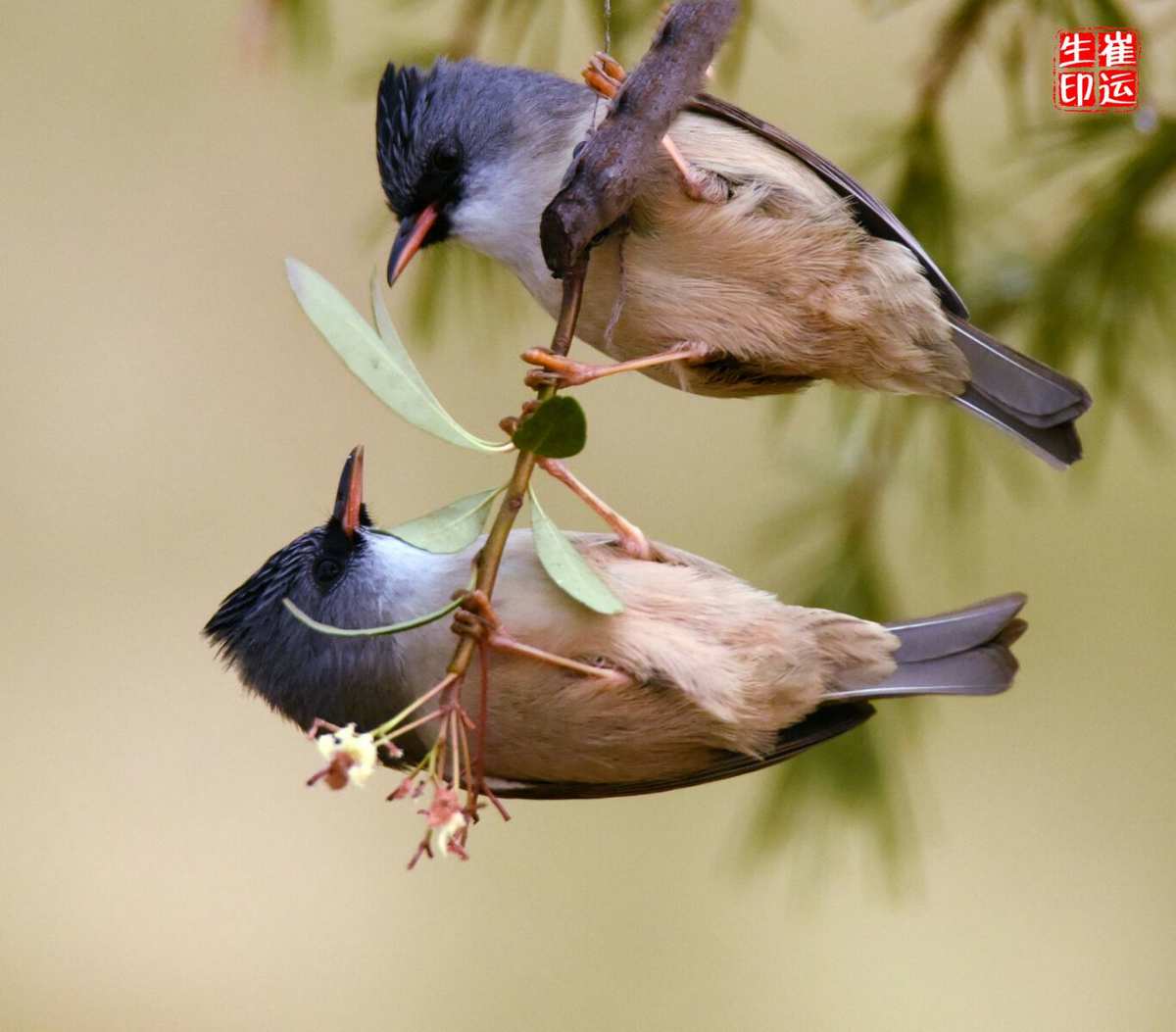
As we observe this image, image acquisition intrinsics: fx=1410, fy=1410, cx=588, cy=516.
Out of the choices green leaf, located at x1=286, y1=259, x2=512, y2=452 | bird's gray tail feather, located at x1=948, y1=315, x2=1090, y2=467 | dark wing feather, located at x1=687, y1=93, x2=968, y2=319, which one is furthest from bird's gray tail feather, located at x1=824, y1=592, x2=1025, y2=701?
green leaf, located at x1=286, y1=259, x2=512, y2=452

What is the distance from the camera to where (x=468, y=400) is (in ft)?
10.5

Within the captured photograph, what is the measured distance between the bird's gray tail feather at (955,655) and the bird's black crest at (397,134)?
854 mm

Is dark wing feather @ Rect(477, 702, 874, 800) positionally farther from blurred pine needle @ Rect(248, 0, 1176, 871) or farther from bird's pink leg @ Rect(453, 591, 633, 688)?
blurred pine needle @ Rect(248, 0, 1176, 871)

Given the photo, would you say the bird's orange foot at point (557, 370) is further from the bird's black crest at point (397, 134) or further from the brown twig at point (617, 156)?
the bird's black crest at point (397, 134)

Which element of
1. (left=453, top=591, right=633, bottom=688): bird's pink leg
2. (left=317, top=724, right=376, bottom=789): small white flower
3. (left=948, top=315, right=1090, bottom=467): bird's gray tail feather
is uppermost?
(left=948, top=315, right=1090, bottom=467): bird's gray tail feather

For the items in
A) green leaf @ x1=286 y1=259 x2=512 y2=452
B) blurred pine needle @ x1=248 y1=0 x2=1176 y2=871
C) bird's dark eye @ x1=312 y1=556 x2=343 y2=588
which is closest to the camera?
green leaf @ x1=286 y1=259 x2=512 y2=452

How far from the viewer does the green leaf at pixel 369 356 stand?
4.07 ft

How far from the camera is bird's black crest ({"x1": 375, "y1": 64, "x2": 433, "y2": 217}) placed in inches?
67.6

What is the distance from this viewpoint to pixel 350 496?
1748 millimetres

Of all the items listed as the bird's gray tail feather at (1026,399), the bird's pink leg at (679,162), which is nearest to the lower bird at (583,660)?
the bird's gray tail feather at (1026,399)

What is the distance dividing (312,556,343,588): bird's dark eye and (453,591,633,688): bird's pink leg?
0.86 ft

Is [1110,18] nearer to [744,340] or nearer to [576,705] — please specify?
[744,340]

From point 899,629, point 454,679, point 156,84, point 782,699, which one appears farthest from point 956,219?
point 156,84

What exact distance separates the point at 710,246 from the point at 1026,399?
45 centimetres
